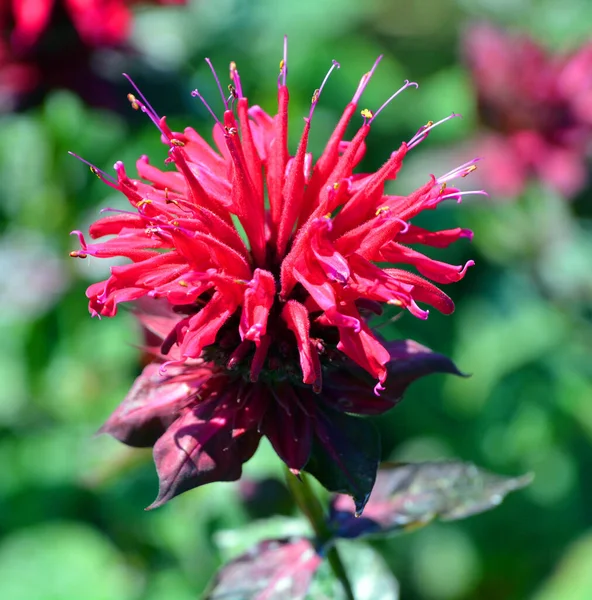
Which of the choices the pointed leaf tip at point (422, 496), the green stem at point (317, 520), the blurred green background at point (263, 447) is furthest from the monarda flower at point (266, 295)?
the blurred green background at point (263, 447)

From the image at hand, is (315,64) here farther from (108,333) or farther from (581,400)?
(581,400)

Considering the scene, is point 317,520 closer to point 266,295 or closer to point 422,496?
point 422,496

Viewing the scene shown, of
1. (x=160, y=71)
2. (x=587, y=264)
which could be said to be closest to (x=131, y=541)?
(x=160, y=71)

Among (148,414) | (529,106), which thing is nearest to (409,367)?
(148,414)

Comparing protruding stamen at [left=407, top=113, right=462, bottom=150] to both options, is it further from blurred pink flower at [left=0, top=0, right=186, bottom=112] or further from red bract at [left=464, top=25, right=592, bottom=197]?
red bract at [left=464, top=25, right=592, bottom=197]

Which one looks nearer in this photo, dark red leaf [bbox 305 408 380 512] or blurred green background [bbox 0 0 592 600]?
dark red leaf [bbox 305 408 380 512]

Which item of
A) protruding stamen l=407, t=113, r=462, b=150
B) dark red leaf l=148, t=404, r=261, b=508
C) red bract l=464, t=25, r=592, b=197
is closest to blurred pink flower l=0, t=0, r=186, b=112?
red bract l=464, t=25, r=592, b=197
